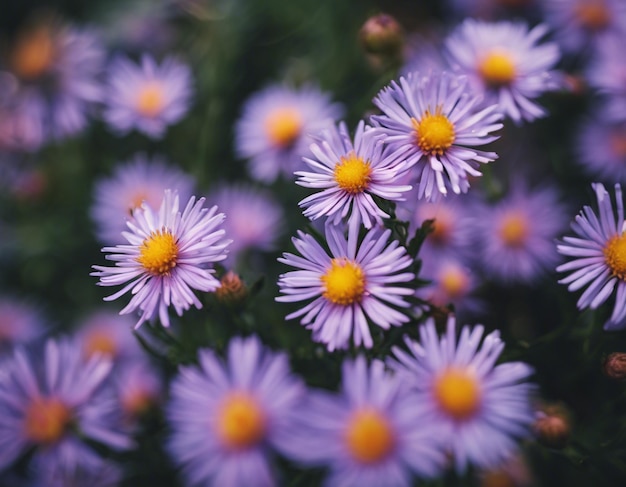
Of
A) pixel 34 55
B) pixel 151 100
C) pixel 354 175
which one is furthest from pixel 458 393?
pixel 34 55

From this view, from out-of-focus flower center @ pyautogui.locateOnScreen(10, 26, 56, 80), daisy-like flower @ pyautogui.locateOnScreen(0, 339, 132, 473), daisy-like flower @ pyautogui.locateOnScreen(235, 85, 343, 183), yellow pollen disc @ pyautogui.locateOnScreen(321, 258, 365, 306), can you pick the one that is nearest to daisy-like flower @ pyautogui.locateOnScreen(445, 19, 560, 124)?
daisy-like flower @ pyautogui.locateOnScreen(235, 85, 343, 183)

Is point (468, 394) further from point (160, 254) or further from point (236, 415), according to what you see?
point (160, 254)

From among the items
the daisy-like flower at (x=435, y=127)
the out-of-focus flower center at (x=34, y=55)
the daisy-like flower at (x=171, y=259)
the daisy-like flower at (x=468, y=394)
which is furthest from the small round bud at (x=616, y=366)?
the out-of-focus flower center at (x=34, y=55)

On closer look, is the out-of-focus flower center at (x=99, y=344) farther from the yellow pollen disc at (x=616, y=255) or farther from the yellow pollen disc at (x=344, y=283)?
the yellow pollen disc at (x=616, y=255)

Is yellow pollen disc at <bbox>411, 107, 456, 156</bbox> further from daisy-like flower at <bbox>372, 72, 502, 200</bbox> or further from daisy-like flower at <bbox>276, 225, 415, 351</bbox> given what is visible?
daisy-like flower at <bbox>276, 225, 415, 351</bbox>

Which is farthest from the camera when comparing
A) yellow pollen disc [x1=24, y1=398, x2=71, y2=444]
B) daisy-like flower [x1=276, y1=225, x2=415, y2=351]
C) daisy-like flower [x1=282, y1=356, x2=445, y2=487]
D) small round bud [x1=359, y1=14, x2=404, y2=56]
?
small round bud [x1=359, y1=14, x2=404, y2=56]

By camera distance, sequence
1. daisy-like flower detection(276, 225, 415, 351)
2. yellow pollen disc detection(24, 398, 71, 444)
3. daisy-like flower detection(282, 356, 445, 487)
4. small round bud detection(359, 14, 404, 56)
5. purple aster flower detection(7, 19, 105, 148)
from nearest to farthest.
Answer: daisy-like flower detection(282, 356, 445, 487)
daisy-like flower detection(276, 225, 415, 351)
yellow pollen disc detection(24, 398, 71, 444)
small round bud detection(359, 14, 404, 56)
purple aster flower detection(7, 19, 105, 148)

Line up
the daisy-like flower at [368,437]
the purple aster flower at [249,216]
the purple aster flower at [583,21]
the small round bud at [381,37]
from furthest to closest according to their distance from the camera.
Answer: the purple aster flower at [583,21] < the purple aster flower at [249,216] < the small round bud at [381,37] < the daisy-like flower at [368,437]
